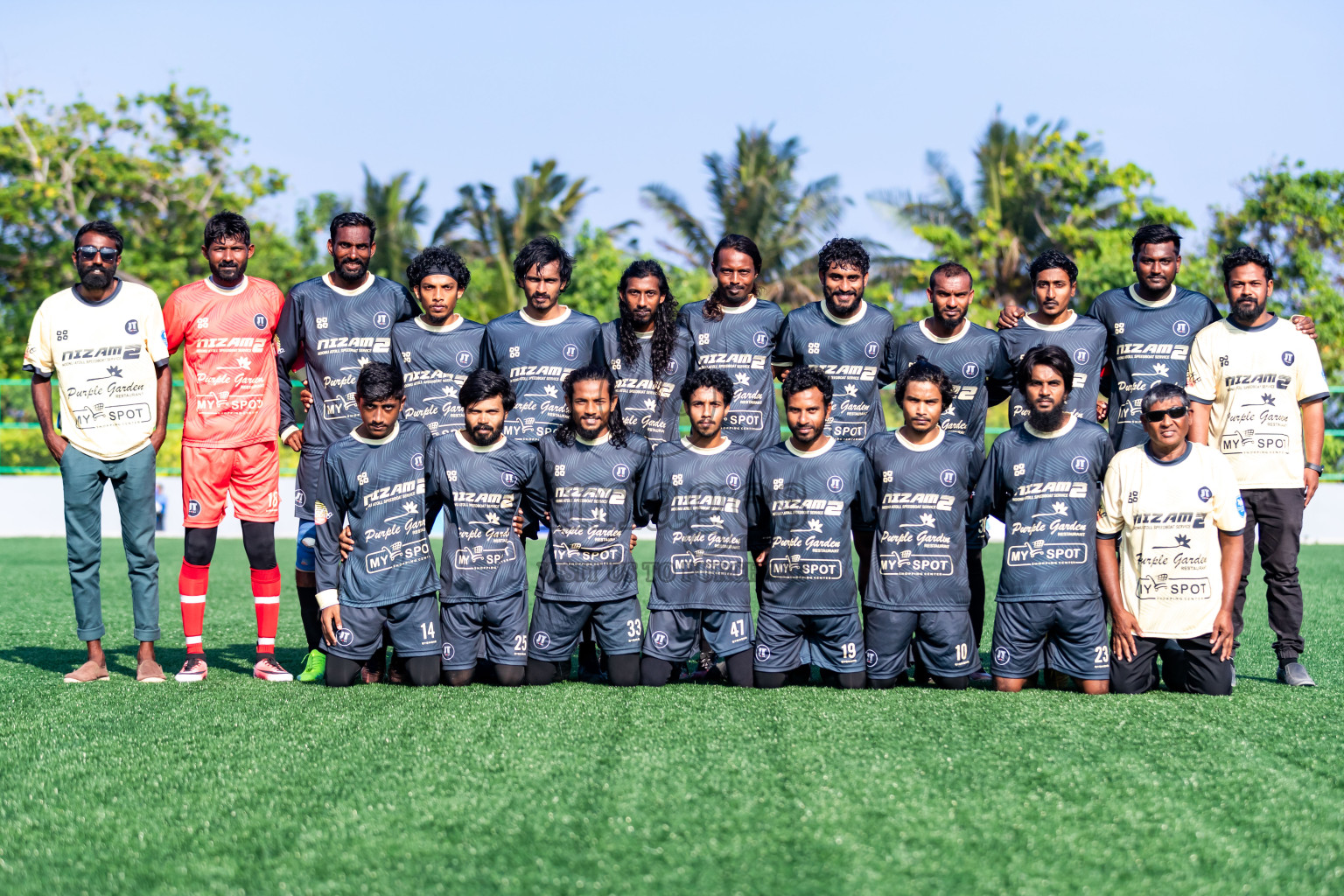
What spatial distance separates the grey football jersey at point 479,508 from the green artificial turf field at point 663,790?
0.51m

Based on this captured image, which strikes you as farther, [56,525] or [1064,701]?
[56,525]

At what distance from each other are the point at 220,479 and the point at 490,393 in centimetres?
141

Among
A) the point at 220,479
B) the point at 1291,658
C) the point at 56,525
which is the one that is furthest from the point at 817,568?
the point at 56,525

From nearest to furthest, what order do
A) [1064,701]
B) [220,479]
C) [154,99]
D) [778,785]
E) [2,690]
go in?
[778,785]
[1064,701]
[2,690]
[220,479]
[154,99]

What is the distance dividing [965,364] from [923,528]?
2.97ft

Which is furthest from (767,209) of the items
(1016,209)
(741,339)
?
(741,339)

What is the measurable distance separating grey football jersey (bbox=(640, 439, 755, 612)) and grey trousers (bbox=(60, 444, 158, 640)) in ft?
7.61

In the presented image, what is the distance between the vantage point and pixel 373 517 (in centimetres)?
538

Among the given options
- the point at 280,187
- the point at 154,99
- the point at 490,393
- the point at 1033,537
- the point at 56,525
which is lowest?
the point at 56,525

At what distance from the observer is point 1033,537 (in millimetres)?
5195

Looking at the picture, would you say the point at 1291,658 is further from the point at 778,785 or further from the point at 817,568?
the point at 778,785

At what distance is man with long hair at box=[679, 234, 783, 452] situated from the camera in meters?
5.77

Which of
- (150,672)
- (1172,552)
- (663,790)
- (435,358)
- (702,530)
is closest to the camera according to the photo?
(663,790)

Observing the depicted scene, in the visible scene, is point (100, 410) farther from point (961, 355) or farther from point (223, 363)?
point (961, 355)
